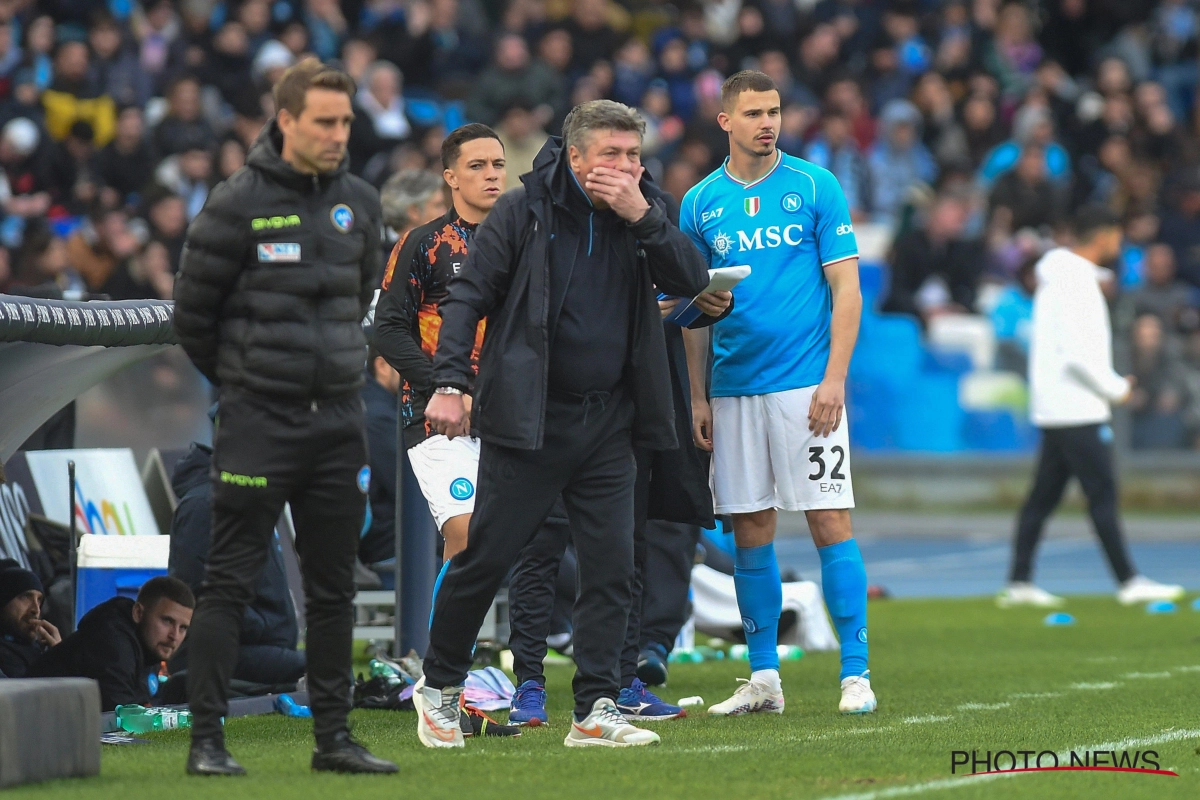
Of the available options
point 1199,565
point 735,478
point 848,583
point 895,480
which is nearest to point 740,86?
point 735,478

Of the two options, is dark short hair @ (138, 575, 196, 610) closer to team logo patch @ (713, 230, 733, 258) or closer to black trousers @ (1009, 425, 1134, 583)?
team logo patch @ (713, 230, 733, 258)

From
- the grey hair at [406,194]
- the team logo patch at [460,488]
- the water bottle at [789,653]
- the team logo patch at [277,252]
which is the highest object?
the grey hair at [406,194]

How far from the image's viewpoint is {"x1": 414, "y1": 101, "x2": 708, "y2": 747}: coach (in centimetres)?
636

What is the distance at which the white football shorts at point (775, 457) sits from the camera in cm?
750

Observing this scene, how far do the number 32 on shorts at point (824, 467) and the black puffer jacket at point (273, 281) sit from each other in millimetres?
2336

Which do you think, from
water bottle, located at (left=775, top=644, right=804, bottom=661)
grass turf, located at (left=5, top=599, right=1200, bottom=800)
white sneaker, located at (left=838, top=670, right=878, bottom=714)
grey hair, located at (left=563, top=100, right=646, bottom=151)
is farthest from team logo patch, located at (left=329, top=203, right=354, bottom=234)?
water bottle, located at (left=775, top=644, right=804, bottom=661)

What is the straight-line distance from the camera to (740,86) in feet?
24.6

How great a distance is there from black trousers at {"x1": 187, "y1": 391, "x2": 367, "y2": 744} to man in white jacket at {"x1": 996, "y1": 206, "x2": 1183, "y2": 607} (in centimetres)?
811

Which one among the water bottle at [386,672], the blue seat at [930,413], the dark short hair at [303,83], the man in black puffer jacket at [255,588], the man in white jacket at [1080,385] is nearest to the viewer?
the dark short hair at [303,83]

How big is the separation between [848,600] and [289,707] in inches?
90.6

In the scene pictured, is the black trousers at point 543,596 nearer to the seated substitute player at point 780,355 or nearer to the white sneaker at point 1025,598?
the seated substitute player at point 780,355

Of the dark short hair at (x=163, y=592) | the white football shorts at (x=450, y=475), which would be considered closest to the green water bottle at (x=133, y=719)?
the dark short hair at (x=163, y=592)

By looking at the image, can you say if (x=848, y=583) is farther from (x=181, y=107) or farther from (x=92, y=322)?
(x=181, y=107)

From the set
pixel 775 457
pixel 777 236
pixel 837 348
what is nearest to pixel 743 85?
pixel 777 236
